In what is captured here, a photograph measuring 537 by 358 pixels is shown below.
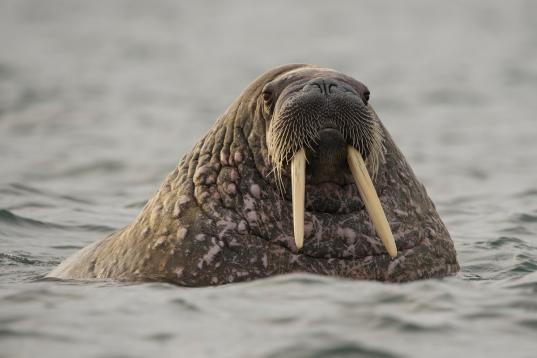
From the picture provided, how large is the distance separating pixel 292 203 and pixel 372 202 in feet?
2.01

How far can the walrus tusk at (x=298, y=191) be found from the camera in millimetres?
7601

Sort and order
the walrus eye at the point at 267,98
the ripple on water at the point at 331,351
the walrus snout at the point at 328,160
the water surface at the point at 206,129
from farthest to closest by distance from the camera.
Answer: the walrus eye at the point at 267,98
the walrus snout at the point at 328,160
the water surface at the point at 206,129
the ripple on water at the point at 331,351

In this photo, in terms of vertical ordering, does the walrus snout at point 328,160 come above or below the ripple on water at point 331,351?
above

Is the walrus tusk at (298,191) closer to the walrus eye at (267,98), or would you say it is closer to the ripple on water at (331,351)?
the walrus eye at (267,98)

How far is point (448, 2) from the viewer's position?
1954 inches

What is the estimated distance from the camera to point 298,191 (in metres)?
7.71

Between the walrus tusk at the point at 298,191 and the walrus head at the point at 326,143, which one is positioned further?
the walrus head at the point at 326,143

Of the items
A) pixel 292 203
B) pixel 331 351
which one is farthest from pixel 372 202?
pixel 331 351

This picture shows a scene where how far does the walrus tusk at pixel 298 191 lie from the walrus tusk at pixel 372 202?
343 mm

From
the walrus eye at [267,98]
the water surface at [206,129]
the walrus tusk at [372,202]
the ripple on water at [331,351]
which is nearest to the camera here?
the ripple on water at [331,351]

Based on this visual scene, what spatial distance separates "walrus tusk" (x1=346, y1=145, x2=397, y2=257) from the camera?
7.74 metres

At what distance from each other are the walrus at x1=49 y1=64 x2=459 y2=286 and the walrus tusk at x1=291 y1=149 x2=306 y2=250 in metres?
0.01

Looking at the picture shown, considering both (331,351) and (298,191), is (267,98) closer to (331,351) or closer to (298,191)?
(298,191)

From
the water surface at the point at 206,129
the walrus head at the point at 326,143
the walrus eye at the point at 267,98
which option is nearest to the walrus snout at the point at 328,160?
the walrus head at the point at 326,143
